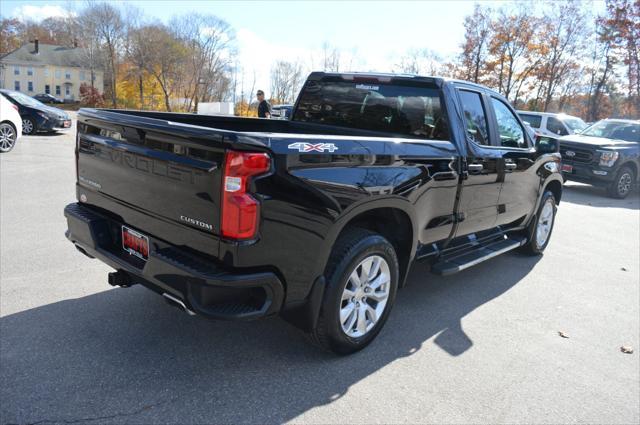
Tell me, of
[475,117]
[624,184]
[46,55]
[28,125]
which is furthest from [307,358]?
[46,55]

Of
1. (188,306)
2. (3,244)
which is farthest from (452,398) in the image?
(3,244)

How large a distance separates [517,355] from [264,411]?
2078 mm

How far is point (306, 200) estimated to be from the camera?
2.80 meters

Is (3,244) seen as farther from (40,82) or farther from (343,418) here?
(40,82)

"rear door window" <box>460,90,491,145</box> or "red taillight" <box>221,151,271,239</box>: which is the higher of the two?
"rear door window" <box>460,90,491,145</box>

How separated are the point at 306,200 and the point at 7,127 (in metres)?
12.1

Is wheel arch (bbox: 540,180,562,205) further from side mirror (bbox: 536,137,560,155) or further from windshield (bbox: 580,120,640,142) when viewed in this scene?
windshield (bbox: 580,120,640,142)

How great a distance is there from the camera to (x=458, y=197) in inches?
168

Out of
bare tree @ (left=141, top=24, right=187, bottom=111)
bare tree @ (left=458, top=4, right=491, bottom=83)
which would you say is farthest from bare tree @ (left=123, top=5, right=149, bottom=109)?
bare tree @ (left=458, top=4, right=491, bottom=83)

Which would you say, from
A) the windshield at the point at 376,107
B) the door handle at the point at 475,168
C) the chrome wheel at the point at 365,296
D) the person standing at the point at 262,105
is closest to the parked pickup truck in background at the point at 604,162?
the person standing at the point at 262,105

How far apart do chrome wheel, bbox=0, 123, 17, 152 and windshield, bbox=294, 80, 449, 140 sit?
10.2 meters

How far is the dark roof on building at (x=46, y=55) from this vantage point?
3497 inches

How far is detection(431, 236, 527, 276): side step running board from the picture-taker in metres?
4.25

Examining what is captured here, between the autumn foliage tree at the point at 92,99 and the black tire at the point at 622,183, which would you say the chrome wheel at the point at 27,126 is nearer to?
the black tire at the point at 622,183
